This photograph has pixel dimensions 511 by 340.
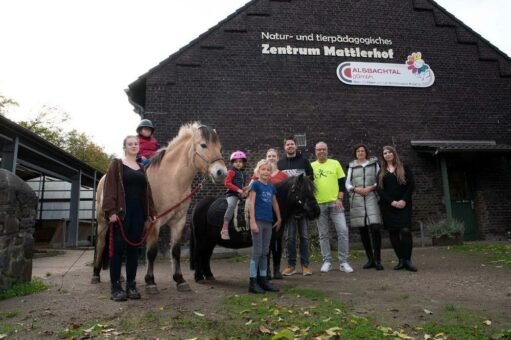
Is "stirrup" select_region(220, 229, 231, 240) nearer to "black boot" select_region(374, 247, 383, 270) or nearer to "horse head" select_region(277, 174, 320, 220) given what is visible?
"horse head" select_region(277, 174, 320, 220)

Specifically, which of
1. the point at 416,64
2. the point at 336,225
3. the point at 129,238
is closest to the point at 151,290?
the point at 129,238

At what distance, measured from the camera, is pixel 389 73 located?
12.2m

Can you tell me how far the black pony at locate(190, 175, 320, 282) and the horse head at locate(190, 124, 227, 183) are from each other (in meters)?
1.01

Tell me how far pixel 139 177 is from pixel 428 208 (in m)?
9.71

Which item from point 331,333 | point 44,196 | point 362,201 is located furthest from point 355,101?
point 44,196

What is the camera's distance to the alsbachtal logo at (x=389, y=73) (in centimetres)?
1192

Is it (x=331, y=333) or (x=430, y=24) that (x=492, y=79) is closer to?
(x=430, y=24)

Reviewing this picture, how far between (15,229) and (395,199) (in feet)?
18.4

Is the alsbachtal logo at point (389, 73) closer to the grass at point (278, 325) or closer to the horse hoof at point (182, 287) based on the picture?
the horse hoof at point (182, 287)

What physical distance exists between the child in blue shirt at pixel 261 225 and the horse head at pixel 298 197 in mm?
487

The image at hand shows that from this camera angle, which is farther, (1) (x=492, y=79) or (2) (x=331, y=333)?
(1) (x=492, y=79)

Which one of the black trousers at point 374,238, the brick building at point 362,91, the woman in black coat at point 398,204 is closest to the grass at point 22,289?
the black trousers at point 374,238

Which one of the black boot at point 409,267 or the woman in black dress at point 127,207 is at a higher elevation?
the woman in black dress at point 127,207

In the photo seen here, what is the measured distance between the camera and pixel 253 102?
11.2 metres
